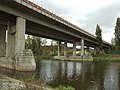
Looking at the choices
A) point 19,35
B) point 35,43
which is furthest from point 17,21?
point 35,43

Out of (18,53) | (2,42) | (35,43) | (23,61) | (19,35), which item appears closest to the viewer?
(23,61)

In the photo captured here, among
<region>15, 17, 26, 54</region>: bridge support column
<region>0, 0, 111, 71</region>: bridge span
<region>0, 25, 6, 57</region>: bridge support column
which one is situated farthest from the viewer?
<region>0, 25, 6, 57</region>: bridge support column

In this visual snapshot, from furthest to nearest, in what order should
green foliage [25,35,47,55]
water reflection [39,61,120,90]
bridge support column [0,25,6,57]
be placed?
green foliage [25,35,47,55]
bridge support column [0,25,6,57]
water reflection [39,61,120,90]

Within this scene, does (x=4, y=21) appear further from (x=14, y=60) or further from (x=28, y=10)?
(x=14, y=60)

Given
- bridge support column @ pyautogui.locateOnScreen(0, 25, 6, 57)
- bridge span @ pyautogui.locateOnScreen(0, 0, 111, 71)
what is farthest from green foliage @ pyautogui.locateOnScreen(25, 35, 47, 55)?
bridge support column @ pyautogui.locateOnScreen(0, 25, 6, 57)

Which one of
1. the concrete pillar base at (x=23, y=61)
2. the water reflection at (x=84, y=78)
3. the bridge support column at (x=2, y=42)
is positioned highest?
the bridge support column at (x=2, y=42)

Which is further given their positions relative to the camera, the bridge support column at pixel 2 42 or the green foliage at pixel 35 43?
the green foliage at pixel 35 43

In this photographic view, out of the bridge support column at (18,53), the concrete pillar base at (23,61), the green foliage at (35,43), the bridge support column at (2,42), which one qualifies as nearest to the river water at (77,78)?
the concrete pillar base at (23,61)

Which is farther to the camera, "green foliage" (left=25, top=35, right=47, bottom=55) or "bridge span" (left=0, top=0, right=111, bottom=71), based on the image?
"green foliage" (left=25, top=35, right=47, bottom=55)

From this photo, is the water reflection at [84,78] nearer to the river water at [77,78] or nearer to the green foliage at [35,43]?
the river water at [77,78]

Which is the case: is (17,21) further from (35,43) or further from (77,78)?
(35,43)

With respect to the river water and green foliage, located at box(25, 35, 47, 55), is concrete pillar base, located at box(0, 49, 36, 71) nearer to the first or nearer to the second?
the river water

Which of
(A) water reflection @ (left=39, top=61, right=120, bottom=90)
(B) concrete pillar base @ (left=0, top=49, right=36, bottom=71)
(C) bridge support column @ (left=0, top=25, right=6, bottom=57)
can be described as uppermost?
(C) bridge support column @ (left=0, top=25, right=6, bottom=57)

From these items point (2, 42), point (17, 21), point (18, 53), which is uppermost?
point (17, 21)
